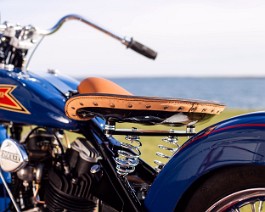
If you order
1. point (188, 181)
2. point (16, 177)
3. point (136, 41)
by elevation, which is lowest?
point (16, 177)

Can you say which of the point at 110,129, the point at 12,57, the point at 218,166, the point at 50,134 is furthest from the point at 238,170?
the point at 12,57

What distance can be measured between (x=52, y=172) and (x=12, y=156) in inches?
10.0

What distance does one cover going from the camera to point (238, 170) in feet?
6.53

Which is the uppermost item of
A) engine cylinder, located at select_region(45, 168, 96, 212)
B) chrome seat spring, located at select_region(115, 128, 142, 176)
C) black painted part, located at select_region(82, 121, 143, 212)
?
chrome seat spring, located at select_region(115, 128, 142, 176)

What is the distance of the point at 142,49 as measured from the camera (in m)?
3.47

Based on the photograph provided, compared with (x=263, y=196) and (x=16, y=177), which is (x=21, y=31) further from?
(x=263, y=196)

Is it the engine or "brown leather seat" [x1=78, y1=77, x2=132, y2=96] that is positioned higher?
"brown leather seat" [x1=78, y1=77, x2=132, y2=96]

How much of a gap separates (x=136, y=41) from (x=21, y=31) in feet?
2.50

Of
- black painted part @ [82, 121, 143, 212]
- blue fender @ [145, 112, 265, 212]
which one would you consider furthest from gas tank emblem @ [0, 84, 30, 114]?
blue fender @ [145, 112, 265, 212]

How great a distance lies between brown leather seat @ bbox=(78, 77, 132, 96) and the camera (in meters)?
2.82

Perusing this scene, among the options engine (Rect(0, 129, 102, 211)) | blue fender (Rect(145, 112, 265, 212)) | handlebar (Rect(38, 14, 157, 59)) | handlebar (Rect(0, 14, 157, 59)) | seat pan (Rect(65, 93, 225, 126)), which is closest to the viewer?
blue fender (Rect(145, 112, 265, 212))

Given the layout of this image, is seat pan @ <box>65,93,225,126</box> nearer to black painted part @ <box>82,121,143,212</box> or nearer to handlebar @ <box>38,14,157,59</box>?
black painted part @ <box>82,121,143,212</box>

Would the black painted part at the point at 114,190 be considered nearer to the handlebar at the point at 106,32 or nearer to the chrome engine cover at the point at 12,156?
→ the chrome engine cover at the point at 12,156

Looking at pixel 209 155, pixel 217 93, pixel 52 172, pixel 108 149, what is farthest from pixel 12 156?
pixel 217 93
